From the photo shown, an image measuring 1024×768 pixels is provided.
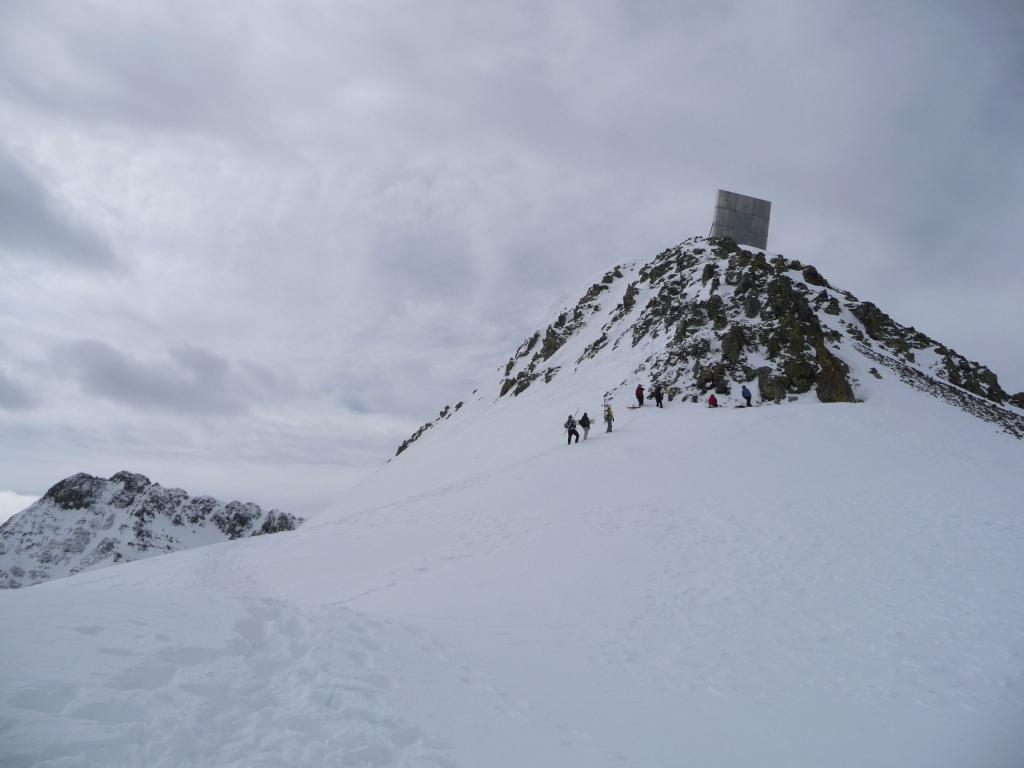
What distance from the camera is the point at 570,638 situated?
930 cm

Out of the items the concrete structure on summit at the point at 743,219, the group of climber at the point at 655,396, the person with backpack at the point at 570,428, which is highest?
the concrete structure on summit at the point at 743,219

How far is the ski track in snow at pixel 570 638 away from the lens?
18.6 feet

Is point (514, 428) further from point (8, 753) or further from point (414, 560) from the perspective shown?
point (8, 753)

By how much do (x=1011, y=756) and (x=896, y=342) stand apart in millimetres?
44193

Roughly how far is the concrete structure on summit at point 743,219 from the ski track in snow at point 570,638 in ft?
140

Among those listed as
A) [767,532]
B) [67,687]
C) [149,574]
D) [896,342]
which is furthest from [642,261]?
[67,687]

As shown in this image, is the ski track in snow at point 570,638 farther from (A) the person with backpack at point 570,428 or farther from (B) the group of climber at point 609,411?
(B) the group of climber at point 609,411

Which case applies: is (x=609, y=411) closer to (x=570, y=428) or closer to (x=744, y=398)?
(x=570, y=428)

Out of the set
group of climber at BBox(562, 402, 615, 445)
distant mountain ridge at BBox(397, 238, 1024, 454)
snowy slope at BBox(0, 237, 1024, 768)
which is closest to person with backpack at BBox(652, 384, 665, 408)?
distant mountain ridge at BBox(397, 238, 1024, 454)

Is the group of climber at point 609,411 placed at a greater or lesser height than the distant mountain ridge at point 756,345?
lesser

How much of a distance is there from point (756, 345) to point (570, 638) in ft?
95.2

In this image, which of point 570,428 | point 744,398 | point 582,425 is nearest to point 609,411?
point 582,425

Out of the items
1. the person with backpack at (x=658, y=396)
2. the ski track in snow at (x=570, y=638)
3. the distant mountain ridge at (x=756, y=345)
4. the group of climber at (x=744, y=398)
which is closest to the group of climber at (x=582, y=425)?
the person with backpack at (x=658, y=396)

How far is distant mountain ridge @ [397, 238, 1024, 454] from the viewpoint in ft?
103
